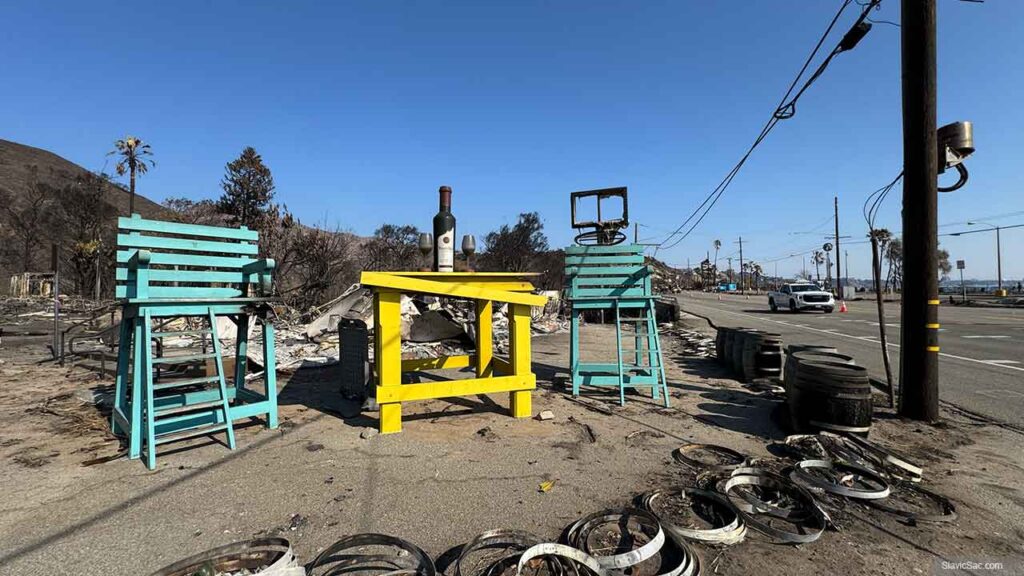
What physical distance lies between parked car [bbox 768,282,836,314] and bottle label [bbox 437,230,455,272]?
2717cm

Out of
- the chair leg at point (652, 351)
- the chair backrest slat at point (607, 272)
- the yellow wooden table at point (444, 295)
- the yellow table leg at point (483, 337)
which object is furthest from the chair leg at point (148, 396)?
the chair leg at point (652, 351)

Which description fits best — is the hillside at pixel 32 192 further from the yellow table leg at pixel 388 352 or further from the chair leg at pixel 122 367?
the yellow table leg at pixel 388 352

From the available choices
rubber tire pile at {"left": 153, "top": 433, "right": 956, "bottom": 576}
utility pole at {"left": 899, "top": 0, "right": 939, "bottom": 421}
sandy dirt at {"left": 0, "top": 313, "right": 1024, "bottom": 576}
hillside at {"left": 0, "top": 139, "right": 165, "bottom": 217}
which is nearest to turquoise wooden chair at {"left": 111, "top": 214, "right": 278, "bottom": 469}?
sandy dirt at {"left": 0, "top": 313, "right": 1024, "bottom": 576}

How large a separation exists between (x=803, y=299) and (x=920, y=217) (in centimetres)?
2494

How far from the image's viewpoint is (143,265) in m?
4.04

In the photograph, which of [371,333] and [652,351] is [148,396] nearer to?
[652,351]

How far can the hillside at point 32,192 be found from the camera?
3353 cm

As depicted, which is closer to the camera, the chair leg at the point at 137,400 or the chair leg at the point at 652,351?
the chair leg at the point at 137,400

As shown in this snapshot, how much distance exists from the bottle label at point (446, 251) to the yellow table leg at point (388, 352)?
1.31 meters

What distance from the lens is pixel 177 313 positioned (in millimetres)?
4320

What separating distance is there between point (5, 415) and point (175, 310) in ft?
11.1

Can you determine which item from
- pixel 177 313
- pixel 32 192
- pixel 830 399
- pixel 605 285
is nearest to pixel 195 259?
pixel 177 313

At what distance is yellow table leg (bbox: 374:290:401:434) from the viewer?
4785mm

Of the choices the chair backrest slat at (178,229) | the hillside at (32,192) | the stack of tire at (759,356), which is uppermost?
the hillside at (32,192)
